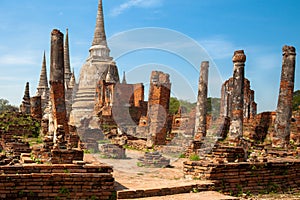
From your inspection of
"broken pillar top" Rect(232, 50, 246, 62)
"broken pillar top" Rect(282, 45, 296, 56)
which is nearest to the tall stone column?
"broken pillar top" Rect(232, 50, 246, 62)

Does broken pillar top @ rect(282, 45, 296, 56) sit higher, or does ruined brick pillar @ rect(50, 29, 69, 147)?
broken pillar top @ rect(282, 45, 296, 56)

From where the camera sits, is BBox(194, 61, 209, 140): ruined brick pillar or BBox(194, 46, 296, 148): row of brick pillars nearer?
BBox(194, 46, 296, 148): row of brick pillars

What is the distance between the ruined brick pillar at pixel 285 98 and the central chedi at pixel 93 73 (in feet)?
74.6

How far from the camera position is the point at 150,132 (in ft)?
48.8

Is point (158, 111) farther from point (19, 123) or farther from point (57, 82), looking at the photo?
point (19, 123)

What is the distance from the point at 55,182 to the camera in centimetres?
516

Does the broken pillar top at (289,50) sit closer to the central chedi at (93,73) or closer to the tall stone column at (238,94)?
the tall stone column at (238,94)

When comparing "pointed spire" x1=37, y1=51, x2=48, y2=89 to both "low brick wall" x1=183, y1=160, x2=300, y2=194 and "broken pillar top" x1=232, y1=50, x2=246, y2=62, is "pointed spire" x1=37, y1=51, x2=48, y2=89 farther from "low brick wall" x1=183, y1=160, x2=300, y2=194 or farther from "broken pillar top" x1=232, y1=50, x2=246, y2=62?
"low brick wall" x1=183, y1=160, x2=300, y2=194

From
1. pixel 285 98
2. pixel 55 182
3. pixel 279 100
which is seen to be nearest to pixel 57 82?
pixel 55 182

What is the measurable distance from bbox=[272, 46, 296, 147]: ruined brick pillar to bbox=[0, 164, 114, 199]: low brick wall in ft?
30.5

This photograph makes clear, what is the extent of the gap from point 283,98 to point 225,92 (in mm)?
13655

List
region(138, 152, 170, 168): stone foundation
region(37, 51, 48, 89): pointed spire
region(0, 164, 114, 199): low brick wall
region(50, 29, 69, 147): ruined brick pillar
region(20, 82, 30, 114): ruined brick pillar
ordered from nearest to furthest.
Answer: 1. region(0, 164, 114, 199): low brick wall
2. region(138, 152, 170, 168): stone foundation
3. region(50, 29, 69, 147): ruined brick pillar
4. region(20, 82, 30, 114): ruined brick pillar
5. region(37, 51, 48, 89): pointed spire

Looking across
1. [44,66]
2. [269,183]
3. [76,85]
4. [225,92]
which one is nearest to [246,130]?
[225,92]

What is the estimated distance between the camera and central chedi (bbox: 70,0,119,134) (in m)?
35.2
